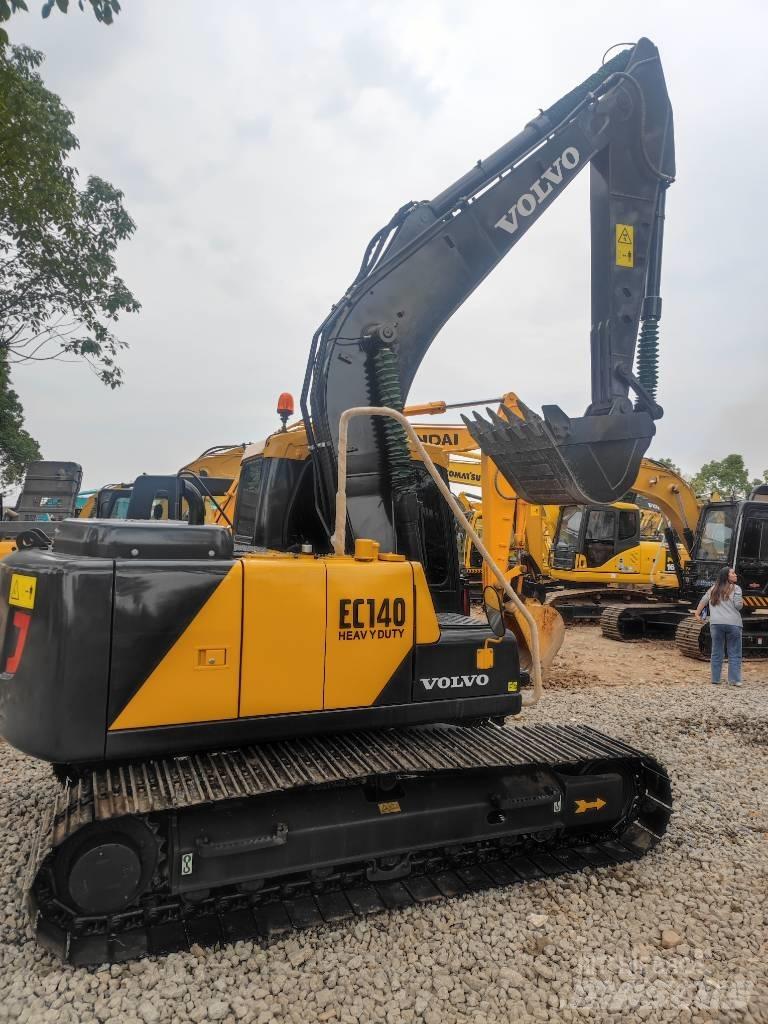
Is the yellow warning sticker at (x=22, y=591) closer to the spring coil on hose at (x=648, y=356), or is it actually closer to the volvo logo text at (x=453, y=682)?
the volvo logo text at (x=453, y=682)

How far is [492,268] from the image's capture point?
514 centimetres

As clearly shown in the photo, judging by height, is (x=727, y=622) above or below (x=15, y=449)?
below

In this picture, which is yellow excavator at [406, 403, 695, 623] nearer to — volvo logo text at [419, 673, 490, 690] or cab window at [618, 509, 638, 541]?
cab window at [618, 509, 638, 541]

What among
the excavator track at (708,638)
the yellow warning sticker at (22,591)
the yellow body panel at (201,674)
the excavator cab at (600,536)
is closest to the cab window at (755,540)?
the excavator track at (708,638)

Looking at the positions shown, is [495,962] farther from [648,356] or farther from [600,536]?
[600,536]

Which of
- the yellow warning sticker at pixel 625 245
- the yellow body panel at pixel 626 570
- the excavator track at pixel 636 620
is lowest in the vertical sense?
the excavator track at pixel 636 620

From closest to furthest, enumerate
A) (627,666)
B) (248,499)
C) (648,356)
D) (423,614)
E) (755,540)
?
(423,614) < (248,499) < (648,356) < (627,666) < (755,540)

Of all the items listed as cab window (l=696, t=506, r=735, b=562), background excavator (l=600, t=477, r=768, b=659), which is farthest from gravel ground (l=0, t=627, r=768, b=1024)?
cab window (l=696, t=506, r=735, b=562)

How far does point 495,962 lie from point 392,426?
2.75 m

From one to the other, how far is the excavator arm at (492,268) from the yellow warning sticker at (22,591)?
1741 millimetres

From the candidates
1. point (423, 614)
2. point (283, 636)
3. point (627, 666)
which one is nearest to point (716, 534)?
point (627, 666)

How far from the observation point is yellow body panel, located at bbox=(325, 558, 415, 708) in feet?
10.7

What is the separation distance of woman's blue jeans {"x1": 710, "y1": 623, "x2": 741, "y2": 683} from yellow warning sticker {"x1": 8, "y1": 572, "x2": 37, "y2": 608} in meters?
8.44

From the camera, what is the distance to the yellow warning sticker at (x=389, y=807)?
3.36 m
